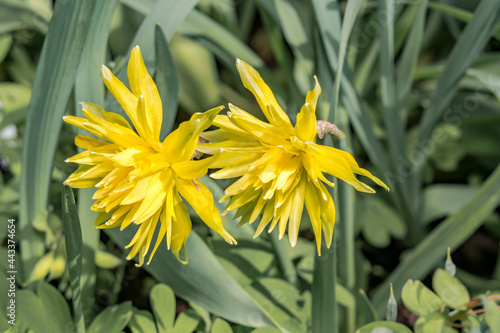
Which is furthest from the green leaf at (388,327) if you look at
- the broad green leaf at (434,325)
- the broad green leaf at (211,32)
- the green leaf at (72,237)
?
the broad green leaf at (211,32)

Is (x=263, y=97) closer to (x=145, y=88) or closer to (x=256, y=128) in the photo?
(x=256, y=128)

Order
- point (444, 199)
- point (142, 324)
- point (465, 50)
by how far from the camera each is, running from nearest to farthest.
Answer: point (142, 324) < point (465, 50) < point (444, 199)

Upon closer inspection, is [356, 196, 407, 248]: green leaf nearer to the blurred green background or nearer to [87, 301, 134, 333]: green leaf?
the blurred green background

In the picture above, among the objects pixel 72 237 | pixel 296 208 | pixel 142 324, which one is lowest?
pixel 142 324

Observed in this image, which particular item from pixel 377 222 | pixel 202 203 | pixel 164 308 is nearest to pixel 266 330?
pixel 164 308

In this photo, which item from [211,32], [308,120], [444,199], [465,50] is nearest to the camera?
[308,120]

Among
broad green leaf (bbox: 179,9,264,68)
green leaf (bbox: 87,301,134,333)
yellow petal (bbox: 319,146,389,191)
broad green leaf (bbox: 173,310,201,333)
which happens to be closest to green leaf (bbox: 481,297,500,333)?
yellow petal (bbox: 319,146,389,191)

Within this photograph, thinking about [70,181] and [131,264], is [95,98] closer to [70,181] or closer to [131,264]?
[70,181]
